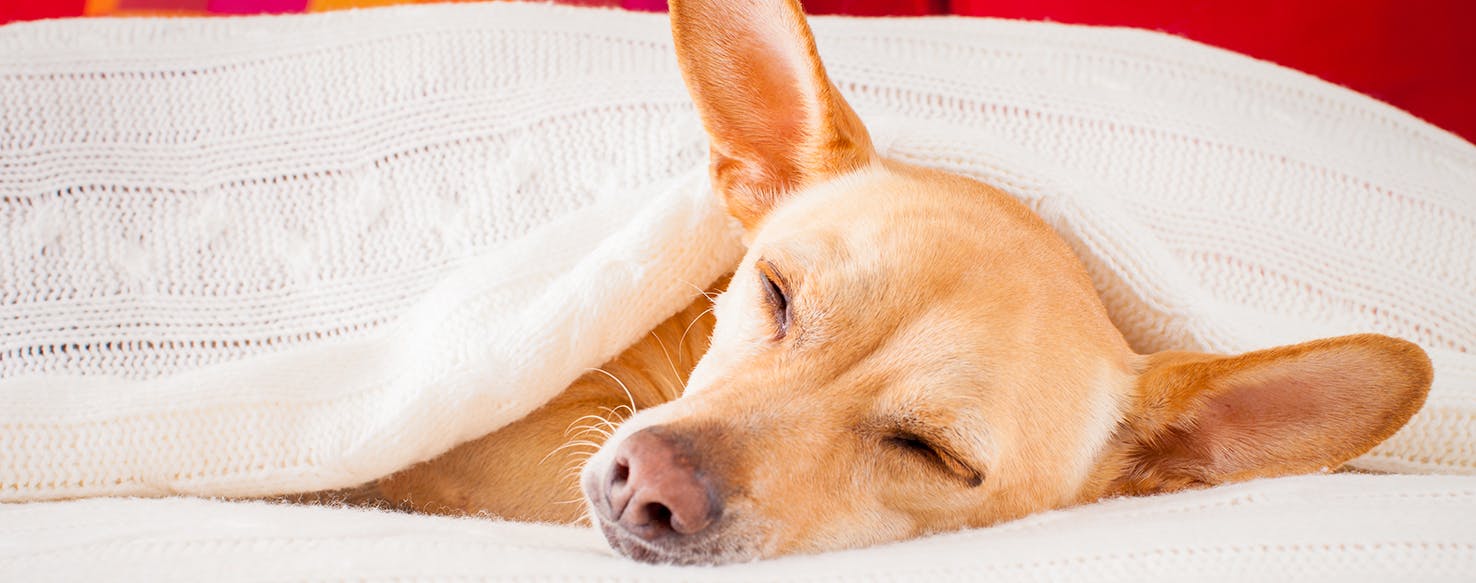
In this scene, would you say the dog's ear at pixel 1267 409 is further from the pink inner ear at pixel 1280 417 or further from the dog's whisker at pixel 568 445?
the dog's whisker at pixel 568 445

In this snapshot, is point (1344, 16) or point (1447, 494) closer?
point (1447, 494)

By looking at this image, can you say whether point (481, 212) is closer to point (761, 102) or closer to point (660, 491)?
point (761, 102)

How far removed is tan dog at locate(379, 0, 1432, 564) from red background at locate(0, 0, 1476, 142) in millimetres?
1046

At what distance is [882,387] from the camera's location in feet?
4.64

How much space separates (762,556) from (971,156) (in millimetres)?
876

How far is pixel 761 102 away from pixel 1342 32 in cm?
176

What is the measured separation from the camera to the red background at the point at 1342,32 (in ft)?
7.98

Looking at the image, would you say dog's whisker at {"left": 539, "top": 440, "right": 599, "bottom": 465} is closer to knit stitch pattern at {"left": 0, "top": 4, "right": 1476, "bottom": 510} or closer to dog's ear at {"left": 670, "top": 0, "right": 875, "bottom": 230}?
knit stitch pattern at {"left": 0, "top": 4, "right": 1476, "bottom": 510}

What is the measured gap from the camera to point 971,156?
1.76m

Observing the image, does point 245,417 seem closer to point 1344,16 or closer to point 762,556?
point 762,556

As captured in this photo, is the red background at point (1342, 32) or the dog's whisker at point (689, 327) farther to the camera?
the red background at point (1342, 32)

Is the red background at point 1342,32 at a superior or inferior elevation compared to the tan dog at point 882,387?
superior

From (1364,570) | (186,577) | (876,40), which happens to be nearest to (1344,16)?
(876,40)

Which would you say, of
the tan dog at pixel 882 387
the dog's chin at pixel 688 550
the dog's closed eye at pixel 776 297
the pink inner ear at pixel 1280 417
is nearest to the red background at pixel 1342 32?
the tan dog at pixel 882 387
